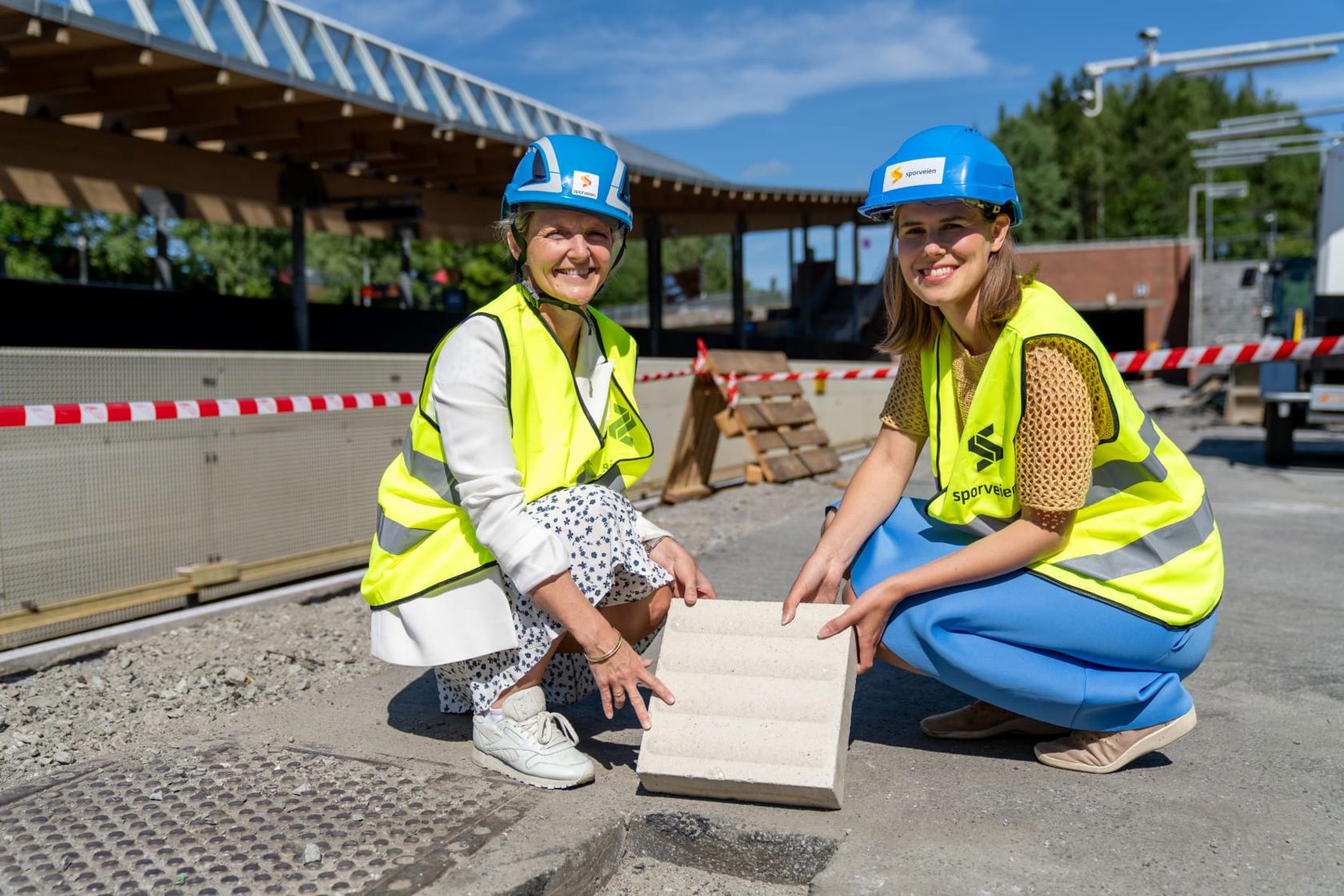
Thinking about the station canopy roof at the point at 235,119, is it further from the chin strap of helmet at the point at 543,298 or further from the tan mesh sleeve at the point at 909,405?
the tan mesh sleeve at the point at 909,405

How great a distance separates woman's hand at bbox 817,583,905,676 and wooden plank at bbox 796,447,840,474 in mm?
8031

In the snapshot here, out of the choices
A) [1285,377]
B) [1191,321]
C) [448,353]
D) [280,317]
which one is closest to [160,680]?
[448,353]

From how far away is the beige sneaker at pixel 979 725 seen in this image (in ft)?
10.5

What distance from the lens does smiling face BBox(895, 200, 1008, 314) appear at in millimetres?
2826

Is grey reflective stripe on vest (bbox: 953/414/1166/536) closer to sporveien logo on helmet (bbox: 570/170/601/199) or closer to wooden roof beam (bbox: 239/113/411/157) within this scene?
sporveien logo on helmet (bbox: 570/170/601/199)

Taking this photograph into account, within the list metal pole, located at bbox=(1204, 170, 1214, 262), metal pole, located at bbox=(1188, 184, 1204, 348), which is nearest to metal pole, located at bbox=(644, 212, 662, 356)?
metal pole, located at bbox=(1204, 170, 1214, 262)

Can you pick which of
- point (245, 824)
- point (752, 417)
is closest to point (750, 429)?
point (752, 417)

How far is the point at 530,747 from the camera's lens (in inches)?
112

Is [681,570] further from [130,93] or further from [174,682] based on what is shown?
[130,93]

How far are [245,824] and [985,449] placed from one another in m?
2.08

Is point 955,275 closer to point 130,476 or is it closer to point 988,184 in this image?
point 988,184

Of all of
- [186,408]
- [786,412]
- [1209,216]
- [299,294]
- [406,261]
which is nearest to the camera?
[186,408]

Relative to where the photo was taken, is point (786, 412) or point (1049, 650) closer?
point (1049, 650)

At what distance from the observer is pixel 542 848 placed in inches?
93.5
